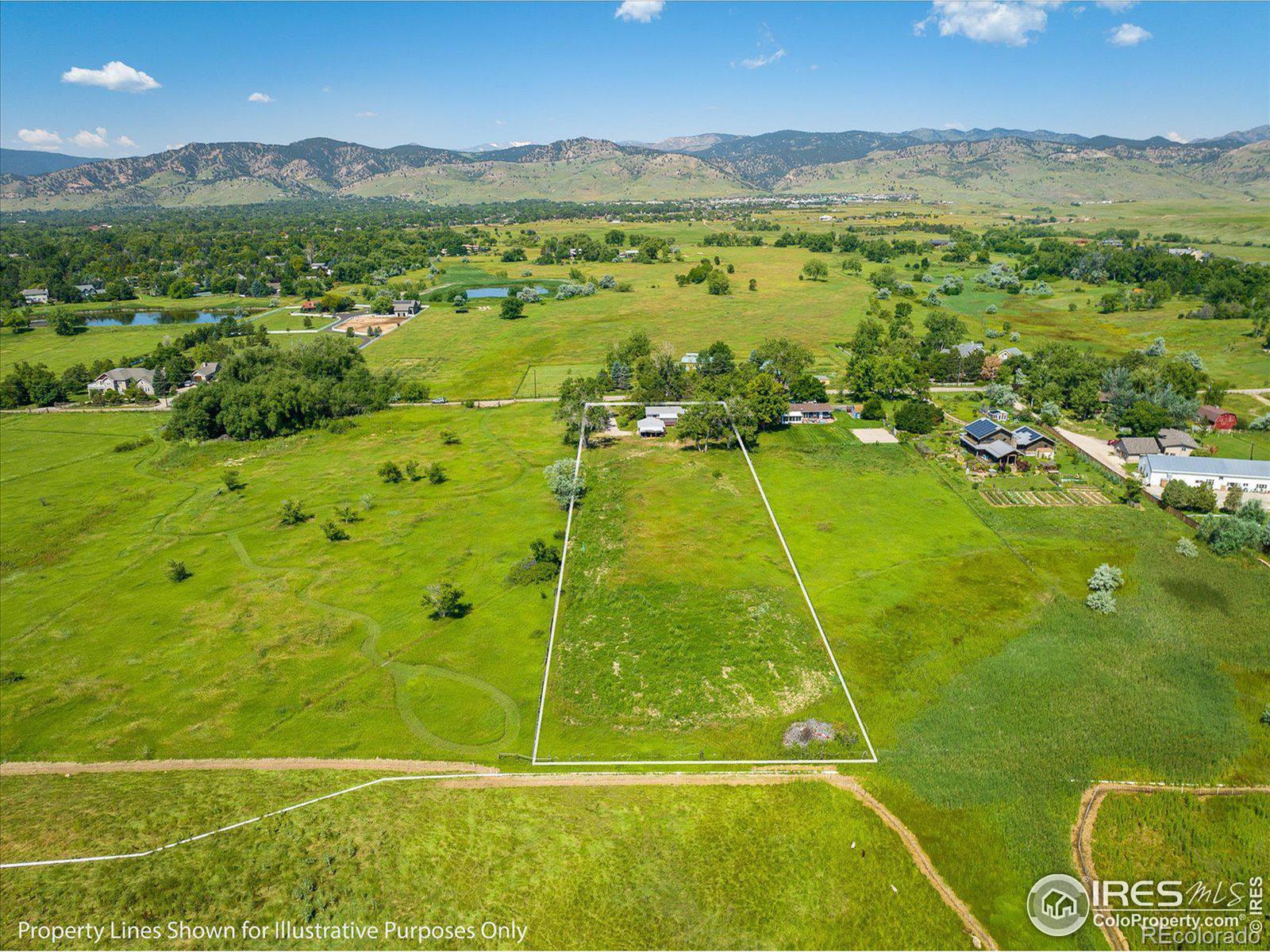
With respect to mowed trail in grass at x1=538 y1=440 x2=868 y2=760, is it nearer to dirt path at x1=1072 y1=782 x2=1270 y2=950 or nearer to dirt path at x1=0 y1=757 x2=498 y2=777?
dirt path at x1=0 y1=757 x2=498 y2=777

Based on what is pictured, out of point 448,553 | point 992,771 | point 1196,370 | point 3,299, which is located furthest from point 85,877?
point 3,299

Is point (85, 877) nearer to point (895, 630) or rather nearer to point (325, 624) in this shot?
point (325, 624)

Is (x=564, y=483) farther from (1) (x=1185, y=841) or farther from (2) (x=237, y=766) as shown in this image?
(1) (x=1185, y=841)

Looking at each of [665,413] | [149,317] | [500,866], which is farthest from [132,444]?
[149,317]

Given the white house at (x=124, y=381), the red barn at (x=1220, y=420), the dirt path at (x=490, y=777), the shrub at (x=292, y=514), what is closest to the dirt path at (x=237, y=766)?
the dirt path at (x=490, y=777)
